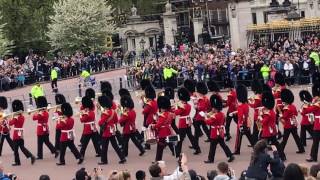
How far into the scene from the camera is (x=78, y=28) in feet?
170

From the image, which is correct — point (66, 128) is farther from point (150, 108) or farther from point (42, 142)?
point (150, 108)

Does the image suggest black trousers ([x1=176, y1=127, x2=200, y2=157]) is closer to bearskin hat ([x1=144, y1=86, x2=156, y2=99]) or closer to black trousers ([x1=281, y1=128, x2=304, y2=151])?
bearskin hat ([x1=144, y1=86, x2=156, y2=99])

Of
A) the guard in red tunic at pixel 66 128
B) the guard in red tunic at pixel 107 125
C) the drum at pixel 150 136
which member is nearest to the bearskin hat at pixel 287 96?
the drum at pixel 150 136

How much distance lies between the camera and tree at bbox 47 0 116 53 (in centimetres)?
5162

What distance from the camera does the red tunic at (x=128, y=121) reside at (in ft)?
58.0

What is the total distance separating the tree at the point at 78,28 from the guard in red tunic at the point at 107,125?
33.9m

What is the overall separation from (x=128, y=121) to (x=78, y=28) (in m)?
34.7

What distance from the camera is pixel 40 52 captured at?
58.9 metres

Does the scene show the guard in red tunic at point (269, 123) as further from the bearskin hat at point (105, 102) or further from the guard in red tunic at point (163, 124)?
the bearskin hat at point (105, 102)

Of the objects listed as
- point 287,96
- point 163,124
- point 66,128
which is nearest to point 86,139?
point 66,128

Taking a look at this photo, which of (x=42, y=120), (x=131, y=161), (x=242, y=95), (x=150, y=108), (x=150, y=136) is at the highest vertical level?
(x=242, y=95)

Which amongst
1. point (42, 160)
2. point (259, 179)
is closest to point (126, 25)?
point (42, 160)

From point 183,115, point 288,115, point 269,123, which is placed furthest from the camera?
point 183,115

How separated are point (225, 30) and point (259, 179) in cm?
4818
